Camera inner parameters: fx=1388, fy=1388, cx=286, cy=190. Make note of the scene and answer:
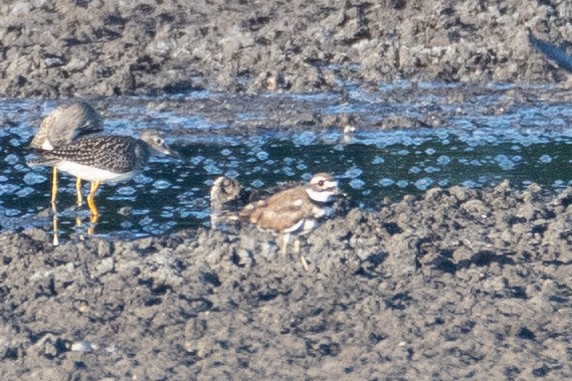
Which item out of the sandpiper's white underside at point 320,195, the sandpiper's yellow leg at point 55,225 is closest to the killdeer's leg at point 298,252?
the sandpiper's white underside at point 320,195

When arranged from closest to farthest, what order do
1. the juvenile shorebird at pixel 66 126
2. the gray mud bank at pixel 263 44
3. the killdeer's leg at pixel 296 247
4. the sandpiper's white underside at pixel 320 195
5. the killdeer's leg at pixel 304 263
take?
the killdeer's leg at pixel 304 263
the killdeer's leg at pixel 296 247
the sandpiper's white underside at pixel 320 195
the juvenile shorebird at pixel 66 126
the gray mud bank at pixel 263 44

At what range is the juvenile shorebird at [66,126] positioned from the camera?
12.9 metres

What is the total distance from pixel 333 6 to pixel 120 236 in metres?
7.30

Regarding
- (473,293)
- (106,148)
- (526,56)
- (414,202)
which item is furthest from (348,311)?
(526,56)

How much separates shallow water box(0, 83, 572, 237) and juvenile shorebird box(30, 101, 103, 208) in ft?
1.18

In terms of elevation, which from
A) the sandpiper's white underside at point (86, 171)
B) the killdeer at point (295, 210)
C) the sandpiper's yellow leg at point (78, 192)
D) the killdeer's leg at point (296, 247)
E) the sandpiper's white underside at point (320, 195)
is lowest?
the sandpiper's yellow leg at point (78, 192)

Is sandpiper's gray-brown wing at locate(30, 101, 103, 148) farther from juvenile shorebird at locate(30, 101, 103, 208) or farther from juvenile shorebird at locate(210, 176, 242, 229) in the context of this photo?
juvenile shorebird at locate(210, 176, 242, 229)

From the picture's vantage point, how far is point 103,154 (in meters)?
12.0

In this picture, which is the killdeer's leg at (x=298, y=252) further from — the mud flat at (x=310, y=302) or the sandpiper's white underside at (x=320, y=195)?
the sandpiper's white underside at (x=320, y=195)

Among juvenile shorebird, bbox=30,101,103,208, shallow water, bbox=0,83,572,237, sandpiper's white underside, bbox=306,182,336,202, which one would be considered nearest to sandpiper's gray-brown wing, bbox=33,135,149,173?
shallow water, bbox=0,83,572,237

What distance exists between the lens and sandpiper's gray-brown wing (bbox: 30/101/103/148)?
1296 centimetres

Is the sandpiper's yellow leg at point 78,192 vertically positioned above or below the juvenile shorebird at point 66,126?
below

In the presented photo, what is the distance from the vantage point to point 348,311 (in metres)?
9.16

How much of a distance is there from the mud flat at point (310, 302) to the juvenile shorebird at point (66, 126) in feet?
8.44
